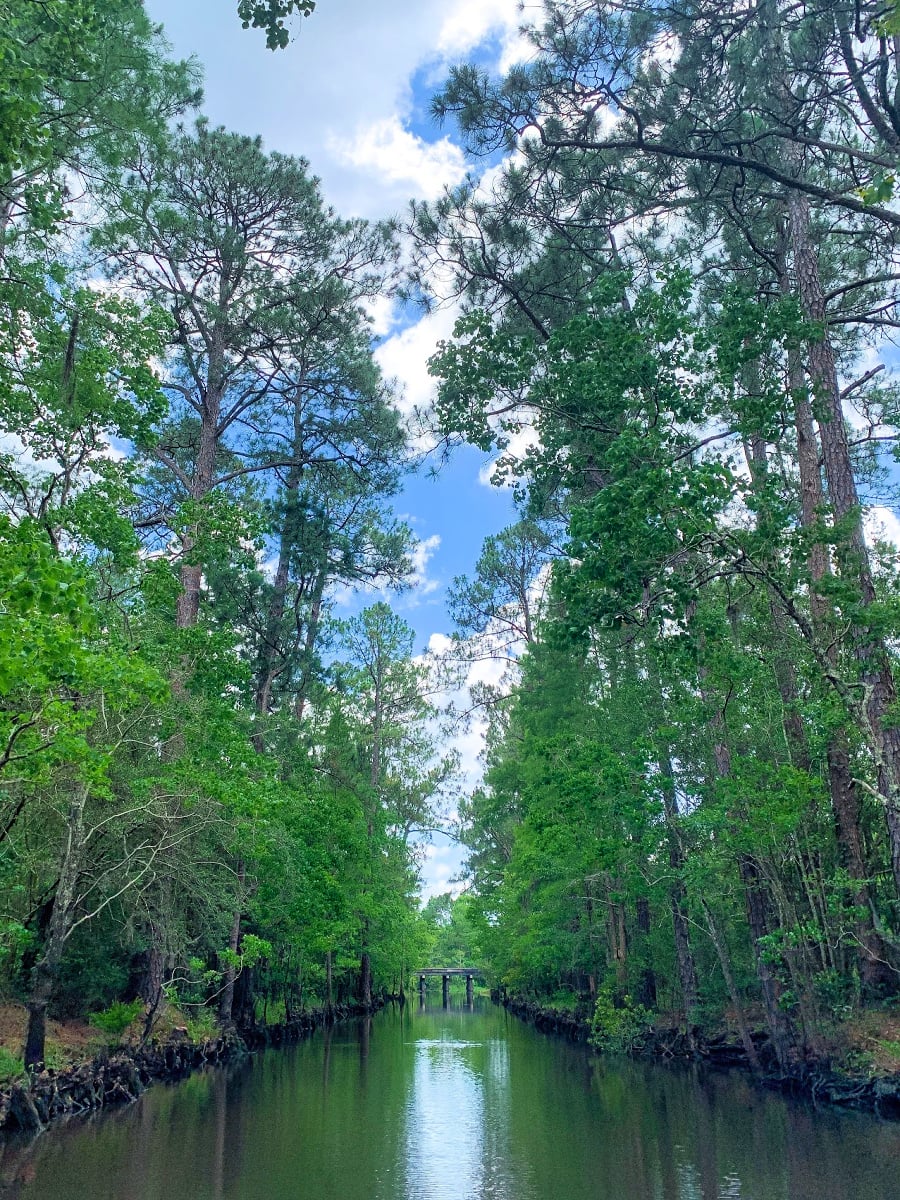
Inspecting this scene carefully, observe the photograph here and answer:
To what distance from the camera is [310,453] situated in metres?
21.1

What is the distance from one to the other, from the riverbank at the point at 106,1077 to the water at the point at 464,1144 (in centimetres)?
47

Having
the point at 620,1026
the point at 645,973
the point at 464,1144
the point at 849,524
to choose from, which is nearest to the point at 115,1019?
the point at 464,1144

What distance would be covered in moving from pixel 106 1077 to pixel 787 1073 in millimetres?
11228

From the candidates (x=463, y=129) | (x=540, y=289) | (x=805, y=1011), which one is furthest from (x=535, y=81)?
(x=805, y=1011)

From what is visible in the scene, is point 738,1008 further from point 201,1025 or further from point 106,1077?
point 201,1025

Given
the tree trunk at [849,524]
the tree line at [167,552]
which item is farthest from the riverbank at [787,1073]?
the tree line at [167,552]

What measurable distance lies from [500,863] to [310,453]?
84.6ft

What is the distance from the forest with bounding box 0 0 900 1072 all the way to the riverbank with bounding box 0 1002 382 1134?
57cm

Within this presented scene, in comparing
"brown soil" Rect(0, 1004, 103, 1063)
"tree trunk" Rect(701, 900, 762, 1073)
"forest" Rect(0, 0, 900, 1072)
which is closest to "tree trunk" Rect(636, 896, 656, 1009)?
→ "forest" Rect(0, 0, 900, 1072)

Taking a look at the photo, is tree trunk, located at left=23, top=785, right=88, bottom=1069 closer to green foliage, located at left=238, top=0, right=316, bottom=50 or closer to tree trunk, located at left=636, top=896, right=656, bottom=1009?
green foliage, located at left=238, top=0, right=316, bottom=50

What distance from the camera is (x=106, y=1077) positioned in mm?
13852

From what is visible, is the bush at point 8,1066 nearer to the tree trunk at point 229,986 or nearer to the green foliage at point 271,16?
the tree trunk at point 229,986

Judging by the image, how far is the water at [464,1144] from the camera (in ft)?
28.7

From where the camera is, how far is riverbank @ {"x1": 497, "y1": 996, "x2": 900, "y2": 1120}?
12.1 metres
